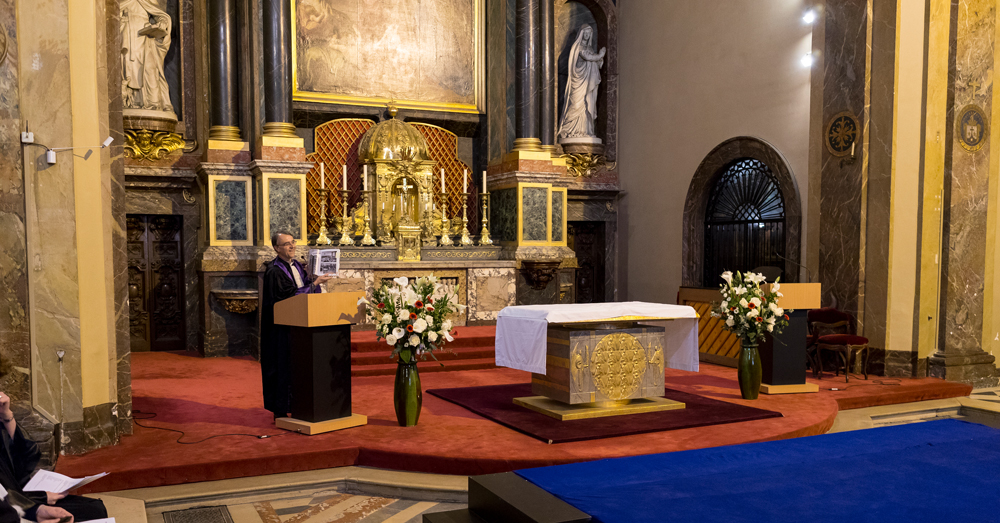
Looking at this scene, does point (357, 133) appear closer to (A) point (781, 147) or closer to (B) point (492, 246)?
(B) point (492, 246)

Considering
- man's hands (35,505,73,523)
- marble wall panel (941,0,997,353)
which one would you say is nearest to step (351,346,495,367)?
marble wall panel (941,0,997,353)

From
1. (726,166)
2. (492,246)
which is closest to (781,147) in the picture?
(726,166)

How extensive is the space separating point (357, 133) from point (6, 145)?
6.71 metres

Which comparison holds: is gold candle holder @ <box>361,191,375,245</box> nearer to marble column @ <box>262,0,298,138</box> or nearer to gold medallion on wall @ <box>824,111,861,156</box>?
marble column @ <box>262,0,298,138</box>

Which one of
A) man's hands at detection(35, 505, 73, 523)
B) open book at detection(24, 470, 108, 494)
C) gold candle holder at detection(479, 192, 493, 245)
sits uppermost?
gold candle holder at detection(479, 192, 493, 245)

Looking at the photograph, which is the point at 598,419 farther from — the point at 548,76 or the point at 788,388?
the point at 548,76

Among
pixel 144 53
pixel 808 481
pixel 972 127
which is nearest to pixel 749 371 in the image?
pixel 808 481

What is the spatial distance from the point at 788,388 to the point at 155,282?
8.24 m

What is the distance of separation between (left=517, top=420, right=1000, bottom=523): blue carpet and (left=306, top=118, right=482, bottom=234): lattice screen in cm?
816

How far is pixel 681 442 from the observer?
5.29m

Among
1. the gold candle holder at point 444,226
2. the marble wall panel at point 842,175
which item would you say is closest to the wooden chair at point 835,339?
the marble wall panel at point 842,175

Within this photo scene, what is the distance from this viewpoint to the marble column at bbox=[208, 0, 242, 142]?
988 cm

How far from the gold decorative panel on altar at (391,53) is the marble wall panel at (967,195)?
6554 mm

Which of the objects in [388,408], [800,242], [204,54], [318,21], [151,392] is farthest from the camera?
[318,21]
